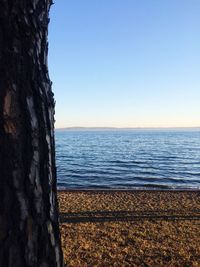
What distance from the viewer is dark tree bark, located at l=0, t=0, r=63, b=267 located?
5.36 ft

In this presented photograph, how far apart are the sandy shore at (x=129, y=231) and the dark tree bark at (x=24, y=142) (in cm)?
636

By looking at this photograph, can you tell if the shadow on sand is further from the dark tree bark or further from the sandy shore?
the dark tree bark

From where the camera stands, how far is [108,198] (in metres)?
16.5

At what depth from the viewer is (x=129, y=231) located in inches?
412

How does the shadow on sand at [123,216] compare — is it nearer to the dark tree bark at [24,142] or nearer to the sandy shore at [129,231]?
the sandy shore at [129,231]

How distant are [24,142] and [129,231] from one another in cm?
926

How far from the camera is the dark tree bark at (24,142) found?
1634 millimetres

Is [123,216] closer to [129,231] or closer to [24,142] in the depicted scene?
[129,231]

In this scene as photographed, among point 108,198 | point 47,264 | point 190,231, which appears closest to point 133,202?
point 108,198

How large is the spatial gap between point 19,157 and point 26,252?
0.44 m

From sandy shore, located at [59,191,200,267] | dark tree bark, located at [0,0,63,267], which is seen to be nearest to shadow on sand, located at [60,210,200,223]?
sandy shore, located at [59,191,200,267]

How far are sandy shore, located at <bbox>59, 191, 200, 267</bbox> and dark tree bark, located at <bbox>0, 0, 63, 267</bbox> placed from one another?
6.36m

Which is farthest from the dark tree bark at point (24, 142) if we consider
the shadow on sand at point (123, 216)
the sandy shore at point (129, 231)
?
the shadow on sand at point (123, 216)

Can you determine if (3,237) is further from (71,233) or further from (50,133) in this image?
(71,233)
